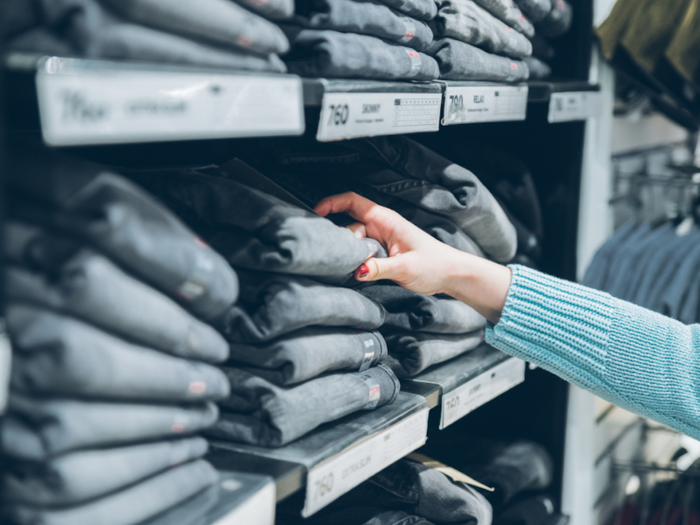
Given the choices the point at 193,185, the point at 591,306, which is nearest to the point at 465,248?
the point at 591,306

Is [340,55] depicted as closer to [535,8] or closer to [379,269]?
[379,269]

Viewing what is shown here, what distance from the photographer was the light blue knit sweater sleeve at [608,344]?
1.11 meters

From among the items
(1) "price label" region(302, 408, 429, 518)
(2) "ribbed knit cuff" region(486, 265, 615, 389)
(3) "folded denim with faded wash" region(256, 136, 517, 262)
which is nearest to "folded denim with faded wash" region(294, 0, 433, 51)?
(3) "folded denim with faded wash" region(256, 136, 517, 262)

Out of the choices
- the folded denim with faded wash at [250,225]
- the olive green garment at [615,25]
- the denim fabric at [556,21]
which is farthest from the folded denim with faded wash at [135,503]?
the olive green garment at [615,25]

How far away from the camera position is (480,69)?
1206mm

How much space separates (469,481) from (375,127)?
0.76m

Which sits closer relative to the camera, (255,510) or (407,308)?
(255,510)

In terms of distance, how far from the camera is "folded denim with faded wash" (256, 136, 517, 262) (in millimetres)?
1153

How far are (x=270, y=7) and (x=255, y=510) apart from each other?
557mm

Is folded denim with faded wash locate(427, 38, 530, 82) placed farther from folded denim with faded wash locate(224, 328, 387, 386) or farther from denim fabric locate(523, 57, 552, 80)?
folded denim with faded wash locate(224, 328, 387, 386)

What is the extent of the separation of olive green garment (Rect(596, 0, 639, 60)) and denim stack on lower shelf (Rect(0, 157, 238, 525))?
4.62ft

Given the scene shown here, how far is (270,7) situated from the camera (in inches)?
29.3

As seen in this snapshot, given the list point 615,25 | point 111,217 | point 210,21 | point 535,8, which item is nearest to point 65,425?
point 111,217

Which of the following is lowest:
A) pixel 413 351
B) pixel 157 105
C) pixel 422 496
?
pixel 422 496
